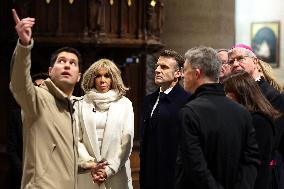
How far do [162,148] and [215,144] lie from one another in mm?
1436

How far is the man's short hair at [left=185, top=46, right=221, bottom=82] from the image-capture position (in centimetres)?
386

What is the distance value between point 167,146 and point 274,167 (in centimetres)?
87

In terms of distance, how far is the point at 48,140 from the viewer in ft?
12.1

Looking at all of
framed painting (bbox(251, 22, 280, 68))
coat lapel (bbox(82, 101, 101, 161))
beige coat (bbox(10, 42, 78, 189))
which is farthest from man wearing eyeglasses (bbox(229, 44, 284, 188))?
framed painting (bbox(251, 22, 280, 68))

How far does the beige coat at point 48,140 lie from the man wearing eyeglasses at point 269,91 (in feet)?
5.30

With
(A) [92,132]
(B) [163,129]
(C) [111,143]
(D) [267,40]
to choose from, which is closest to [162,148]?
(B) [163,129]

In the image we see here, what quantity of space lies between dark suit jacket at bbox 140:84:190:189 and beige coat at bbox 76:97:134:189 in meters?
0.19

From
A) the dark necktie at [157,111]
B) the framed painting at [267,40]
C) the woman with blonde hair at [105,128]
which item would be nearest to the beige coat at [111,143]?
the woman with blonde hair at [105,128]

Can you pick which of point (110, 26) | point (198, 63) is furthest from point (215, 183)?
point (110, 26)

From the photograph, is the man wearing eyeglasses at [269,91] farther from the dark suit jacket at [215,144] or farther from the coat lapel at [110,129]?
the coat lapel at [110,129]

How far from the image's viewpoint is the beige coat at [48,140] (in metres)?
3.61


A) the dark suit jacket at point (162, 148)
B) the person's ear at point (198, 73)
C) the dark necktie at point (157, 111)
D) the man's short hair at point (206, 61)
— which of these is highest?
the man's short hair at point (206, 61)

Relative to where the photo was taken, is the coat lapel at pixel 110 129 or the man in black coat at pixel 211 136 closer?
the man in black coat at pixel 211 136

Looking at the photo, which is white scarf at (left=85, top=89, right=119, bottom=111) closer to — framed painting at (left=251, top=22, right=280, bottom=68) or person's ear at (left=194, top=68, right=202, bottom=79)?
person's ear at (left=194, top=68, right=202, bottom=79)
